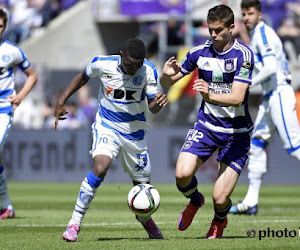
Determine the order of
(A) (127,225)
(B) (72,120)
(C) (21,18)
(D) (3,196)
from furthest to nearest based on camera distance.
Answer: (C) (21,18) < (B) (72,120) < (D) (3,196) < (A) (127,225)

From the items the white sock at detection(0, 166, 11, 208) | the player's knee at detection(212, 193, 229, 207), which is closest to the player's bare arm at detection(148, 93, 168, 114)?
the player's knee at detection(212, 193, 229, 207)

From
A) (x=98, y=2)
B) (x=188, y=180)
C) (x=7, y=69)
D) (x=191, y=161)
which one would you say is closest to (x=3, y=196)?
(x=7, y=69)

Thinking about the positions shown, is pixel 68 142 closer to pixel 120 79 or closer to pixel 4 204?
pixel 4 204

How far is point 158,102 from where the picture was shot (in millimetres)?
8234

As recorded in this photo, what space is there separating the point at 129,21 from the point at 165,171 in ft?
24.5

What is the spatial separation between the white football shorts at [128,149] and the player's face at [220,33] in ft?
4.49

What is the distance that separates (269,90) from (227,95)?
147 inches

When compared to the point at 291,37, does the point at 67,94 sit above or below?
above

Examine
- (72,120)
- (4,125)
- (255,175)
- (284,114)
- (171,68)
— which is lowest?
(72,120)

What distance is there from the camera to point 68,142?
20828 mm

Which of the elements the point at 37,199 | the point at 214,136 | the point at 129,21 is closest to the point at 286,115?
the point at 214,136

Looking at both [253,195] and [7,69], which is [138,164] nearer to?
[7,69]

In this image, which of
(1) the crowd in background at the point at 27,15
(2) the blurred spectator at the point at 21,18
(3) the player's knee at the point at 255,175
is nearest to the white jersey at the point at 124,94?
(3) the player's knee at the point at 255,175

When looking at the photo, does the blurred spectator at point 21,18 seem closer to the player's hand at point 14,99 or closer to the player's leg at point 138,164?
the player's hand at point 14,99
